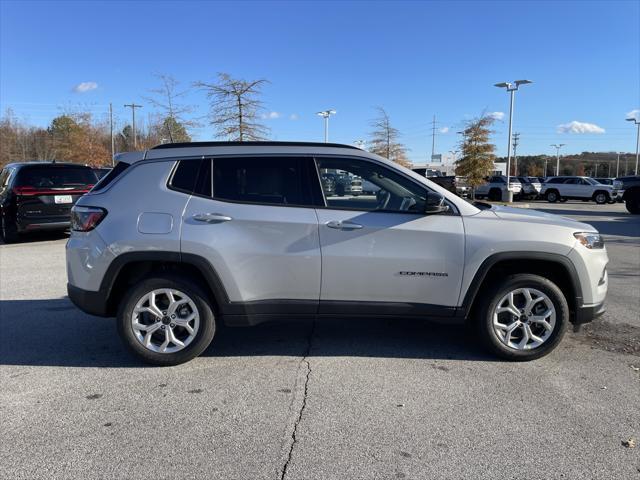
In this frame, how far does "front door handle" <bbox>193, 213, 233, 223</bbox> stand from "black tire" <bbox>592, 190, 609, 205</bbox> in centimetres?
3383

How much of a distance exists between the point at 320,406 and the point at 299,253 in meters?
1.21

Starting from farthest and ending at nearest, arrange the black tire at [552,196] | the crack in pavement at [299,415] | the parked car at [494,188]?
the parked car at [494,188] → the black tire at [552,196] → the crack in pavement at [299,415]

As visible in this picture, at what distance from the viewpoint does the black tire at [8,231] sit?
1104 centimetres

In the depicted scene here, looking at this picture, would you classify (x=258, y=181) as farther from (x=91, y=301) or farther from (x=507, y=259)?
(x=507, y=259)

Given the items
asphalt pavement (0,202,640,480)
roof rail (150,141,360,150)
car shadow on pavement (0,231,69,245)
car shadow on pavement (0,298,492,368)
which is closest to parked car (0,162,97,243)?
car shadow on pavement (0,231,69,245)

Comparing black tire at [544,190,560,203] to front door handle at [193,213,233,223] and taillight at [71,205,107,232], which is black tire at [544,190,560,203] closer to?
front door handle at [193,213,233,223]

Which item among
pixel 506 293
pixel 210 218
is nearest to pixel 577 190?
pixel 506 293

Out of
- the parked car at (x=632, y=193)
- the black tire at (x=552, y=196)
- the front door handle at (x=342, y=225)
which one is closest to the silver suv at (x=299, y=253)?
the front door handle at (x=342, y=225)

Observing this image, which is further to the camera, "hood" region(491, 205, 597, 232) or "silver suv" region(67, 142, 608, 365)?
"hood" region(491, 205, 597, 232)

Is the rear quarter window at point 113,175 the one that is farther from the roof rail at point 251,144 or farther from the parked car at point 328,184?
the parked car at point 328,184

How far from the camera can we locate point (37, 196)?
10875 millimetres

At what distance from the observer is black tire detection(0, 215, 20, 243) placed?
11045mm

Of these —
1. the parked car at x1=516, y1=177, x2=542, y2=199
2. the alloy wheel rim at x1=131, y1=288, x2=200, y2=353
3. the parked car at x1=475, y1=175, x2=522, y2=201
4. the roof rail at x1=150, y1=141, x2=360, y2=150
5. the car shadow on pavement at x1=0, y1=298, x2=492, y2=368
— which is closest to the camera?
the alloy wheel rim at x1=131, y1=288, x2=200, y2=353

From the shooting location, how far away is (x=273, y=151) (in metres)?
4.33
